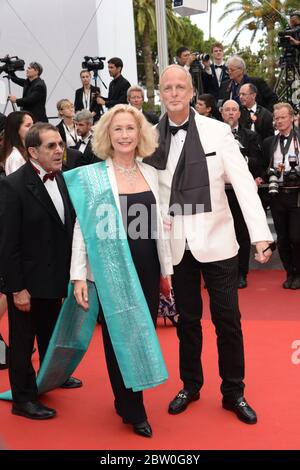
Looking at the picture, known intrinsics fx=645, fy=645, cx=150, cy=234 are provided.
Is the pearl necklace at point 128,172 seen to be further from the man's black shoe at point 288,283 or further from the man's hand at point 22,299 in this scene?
the man's black shoe at point 288,283

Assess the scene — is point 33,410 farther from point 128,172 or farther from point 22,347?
point 128,172

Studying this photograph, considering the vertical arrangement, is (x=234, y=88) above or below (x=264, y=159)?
above

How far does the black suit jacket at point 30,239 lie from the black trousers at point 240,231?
10.2ft

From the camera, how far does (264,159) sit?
21.3 feet

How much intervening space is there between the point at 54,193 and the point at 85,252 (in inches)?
21.5

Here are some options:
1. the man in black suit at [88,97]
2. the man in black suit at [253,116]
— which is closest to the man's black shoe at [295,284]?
the man in black suit at [253,116]

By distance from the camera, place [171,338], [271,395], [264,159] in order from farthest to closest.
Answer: [264,159] → [171,338] → [271,395]

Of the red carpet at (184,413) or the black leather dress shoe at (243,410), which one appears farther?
the black leather dress shoe at (243,410)

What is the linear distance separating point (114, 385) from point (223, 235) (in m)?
0.94

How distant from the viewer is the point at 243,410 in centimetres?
333

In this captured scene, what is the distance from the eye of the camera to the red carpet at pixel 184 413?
314 cm

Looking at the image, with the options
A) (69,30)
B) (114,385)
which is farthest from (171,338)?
(69,30)

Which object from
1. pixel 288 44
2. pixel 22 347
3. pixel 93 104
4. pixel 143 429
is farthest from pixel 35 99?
pixel 143 429
